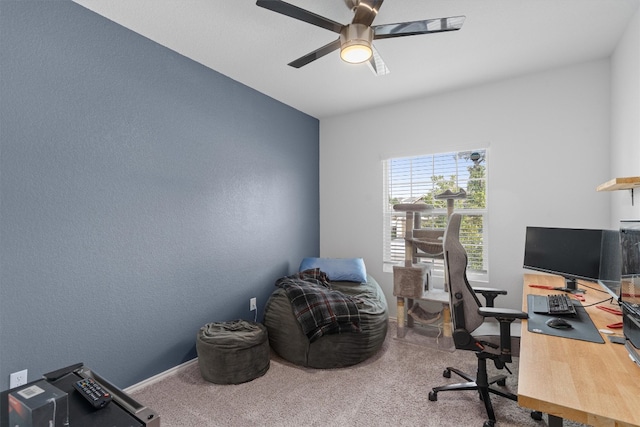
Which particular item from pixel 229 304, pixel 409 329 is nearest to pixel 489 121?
pixel 409 329

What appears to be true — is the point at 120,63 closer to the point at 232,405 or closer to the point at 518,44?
the point at 232,405

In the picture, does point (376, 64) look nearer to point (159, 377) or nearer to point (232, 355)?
point (232, 355)

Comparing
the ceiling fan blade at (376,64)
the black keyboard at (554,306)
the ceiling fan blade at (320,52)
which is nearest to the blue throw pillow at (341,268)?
the black keyboard at (554,306)

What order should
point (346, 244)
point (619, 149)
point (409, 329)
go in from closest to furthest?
point (619, 149), point (409, 329), point (346, 244)

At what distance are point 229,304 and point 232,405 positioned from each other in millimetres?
1066

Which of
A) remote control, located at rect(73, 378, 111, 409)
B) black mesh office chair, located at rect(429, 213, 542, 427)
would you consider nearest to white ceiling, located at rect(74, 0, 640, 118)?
black mesh office chair, located at rect(429, 213, 542, 427)

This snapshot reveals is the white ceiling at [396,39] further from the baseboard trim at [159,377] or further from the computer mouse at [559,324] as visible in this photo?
the baseboard trim at [159,377]

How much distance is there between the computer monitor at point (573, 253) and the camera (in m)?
2.08

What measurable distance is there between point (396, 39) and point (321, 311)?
2.28 m

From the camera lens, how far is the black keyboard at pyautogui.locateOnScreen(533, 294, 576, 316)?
5.87 ft

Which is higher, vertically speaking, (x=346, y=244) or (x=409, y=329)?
(x=346, y=244)

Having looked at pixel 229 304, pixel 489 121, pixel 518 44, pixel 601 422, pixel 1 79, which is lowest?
pixel 229 304

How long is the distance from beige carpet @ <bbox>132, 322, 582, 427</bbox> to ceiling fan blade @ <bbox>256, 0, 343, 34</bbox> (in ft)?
7.96

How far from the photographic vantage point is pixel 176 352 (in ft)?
8.57
